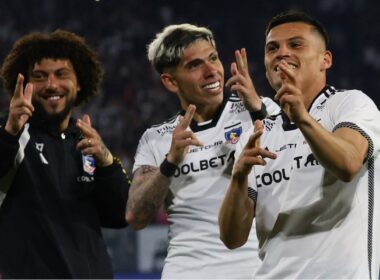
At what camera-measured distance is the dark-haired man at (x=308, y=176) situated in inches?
115

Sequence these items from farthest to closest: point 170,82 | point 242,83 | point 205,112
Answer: point 170,82 < point 205,112 < point 242,83

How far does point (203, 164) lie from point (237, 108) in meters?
0.36

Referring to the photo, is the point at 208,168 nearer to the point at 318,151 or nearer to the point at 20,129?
the point at 20,129

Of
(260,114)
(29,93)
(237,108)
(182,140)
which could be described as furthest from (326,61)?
(29,93)

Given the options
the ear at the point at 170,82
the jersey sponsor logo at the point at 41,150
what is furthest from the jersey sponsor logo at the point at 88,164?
the ear at the point at 170,82

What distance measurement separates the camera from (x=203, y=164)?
4.18 metres

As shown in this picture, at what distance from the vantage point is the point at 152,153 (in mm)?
4379

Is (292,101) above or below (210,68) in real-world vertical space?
below

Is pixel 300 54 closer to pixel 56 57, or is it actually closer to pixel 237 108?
pixel 237 108

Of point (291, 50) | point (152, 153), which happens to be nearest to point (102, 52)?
point (152, 153)

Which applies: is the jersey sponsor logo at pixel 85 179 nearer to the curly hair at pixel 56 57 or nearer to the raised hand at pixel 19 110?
the raised hand at pixel 19 110

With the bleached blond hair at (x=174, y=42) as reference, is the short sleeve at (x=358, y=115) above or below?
below

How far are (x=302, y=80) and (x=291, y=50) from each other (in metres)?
0.13

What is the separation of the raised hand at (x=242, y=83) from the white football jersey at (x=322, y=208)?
0.73 metres
